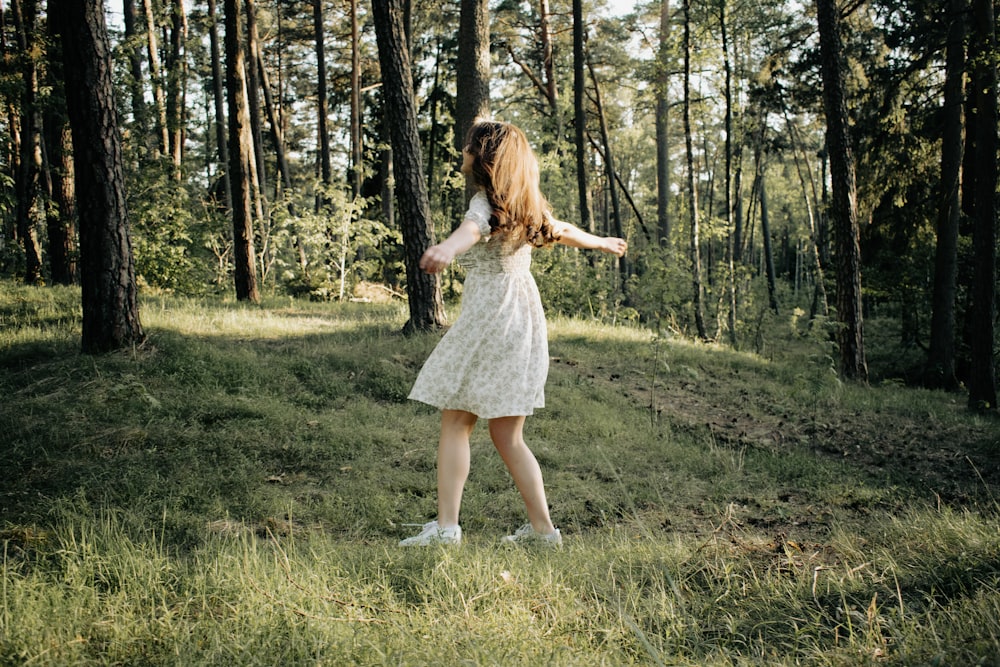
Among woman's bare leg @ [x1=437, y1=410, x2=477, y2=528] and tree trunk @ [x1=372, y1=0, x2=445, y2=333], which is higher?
tree trunk @ [x1=372, y1=0, x2=445, y2=333]

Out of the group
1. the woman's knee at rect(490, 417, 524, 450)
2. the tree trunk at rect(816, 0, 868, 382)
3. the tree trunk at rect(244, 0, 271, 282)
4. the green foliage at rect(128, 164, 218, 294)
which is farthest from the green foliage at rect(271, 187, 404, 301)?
the woman's knee at rect(490, 417, 524, 450)

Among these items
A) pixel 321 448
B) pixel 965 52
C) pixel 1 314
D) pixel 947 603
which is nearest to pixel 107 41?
pixel 1 314

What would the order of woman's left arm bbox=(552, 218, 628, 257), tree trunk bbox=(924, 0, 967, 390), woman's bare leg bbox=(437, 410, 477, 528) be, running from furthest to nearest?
tree trunk bbox=(924, 0, 967, 390) < woman's left arm bbox=(552, 218, 628, 257) < woman's bare leg bbox=(437, 410, 477, 528)

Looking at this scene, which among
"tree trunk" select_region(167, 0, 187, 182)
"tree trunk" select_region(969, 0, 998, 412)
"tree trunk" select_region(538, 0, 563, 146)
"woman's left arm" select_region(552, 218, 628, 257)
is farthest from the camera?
"tree trunk" select_region(538, 0, 563, 146)

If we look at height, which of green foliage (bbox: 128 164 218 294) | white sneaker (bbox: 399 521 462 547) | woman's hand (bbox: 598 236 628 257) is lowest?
white sneaker (bbox: 399 521 462 547)

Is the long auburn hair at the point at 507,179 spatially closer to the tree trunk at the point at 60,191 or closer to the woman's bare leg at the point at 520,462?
the woman's bare leg at the point at 520,462

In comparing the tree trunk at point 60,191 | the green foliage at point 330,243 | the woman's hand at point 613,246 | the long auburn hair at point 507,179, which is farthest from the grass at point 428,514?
the tree trunk at point 60,191

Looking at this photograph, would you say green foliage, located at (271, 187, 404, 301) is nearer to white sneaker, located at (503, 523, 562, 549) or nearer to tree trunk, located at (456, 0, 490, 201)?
tree trunk, located at (456, 0, 490, 201)

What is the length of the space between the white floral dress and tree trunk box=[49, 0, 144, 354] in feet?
14.6

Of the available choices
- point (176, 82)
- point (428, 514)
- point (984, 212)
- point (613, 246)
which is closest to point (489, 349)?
point (613, 246)

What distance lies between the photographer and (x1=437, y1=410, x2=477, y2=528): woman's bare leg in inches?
141

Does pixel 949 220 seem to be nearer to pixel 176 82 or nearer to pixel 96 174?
pixel 96 174

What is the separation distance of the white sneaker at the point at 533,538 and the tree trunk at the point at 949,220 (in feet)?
37.3

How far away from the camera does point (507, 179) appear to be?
349 centimetres
